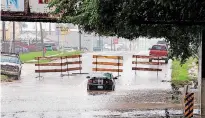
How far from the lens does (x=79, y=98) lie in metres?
25.0

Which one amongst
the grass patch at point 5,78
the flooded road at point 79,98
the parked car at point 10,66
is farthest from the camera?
the parked car at point 10,66

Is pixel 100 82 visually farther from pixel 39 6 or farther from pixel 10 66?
pixel 10 66

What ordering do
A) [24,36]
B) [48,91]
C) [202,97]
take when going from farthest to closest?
[24,36]
[48,91]
[202,97]

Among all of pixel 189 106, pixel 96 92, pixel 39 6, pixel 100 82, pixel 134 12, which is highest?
pixel 39 6

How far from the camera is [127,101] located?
23.9 metres

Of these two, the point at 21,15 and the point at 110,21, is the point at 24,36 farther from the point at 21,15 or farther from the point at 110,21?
the point at 110,21

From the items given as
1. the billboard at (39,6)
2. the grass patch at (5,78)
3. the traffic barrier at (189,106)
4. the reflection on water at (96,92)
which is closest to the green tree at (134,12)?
the traffic barrier at (189,106)

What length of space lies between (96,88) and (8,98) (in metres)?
5.61

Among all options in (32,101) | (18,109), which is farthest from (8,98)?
(18,109)

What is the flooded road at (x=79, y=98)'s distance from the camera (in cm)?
1977

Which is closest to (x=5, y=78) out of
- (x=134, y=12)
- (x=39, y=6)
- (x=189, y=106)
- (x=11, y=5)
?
(x=11, y=5)

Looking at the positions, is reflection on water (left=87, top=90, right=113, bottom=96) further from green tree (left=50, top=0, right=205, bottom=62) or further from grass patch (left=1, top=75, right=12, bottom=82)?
green tree (left=50, top=0, right=205, bottom=62)

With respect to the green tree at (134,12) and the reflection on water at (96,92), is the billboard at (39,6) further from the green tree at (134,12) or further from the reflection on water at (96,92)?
the green tree at (134,12)

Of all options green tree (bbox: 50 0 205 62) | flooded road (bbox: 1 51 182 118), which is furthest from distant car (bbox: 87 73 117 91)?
green tree (bbox: 50 0 205 62)
